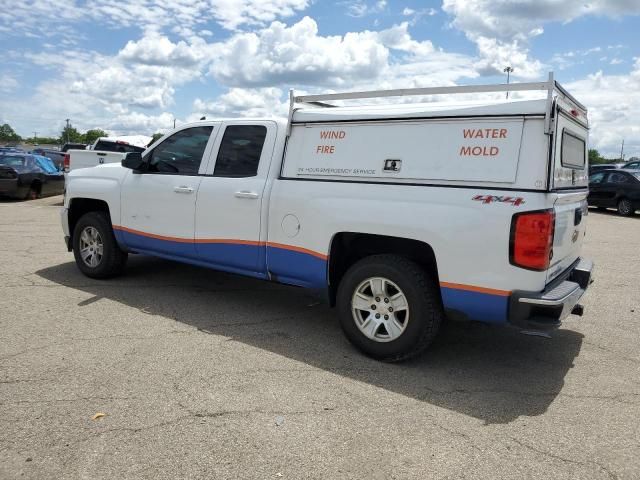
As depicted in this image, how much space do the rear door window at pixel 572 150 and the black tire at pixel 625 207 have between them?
565 inches

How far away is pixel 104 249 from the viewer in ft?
21.2

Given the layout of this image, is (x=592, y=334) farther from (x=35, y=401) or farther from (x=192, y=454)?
(x=35, y=401)

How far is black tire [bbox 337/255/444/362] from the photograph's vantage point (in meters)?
4.14

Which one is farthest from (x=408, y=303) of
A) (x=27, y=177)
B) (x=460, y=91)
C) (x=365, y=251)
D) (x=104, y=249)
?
(x=27, y=177)

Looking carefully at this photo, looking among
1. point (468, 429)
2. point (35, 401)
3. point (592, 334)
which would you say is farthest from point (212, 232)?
point (592, 334)

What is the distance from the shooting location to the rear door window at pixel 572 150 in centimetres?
425

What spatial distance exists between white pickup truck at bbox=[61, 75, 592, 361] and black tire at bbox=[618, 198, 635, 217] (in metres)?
14.5

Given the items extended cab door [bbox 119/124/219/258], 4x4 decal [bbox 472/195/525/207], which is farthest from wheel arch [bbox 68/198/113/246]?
4x4 decal [bbox 472/195/525/207]

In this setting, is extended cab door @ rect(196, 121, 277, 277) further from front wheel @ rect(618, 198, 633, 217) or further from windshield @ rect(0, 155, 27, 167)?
front wheel @ rect(618, 198, 633, 217)

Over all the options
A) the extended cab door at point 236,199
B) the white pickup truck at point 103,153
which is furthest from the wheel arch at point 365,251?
the white pickup truck at point 103,153

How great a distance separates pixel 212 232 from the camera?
5.41 meters

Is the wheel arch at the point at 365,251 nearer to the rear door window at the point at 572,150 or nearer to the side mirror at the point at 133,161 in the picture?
the rear door window at the point at 572,150

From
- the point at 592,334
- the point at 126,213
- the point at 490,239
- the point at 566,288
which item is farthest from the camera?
the point at 126,213

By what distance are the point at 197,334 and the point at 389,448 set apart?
231 cm
